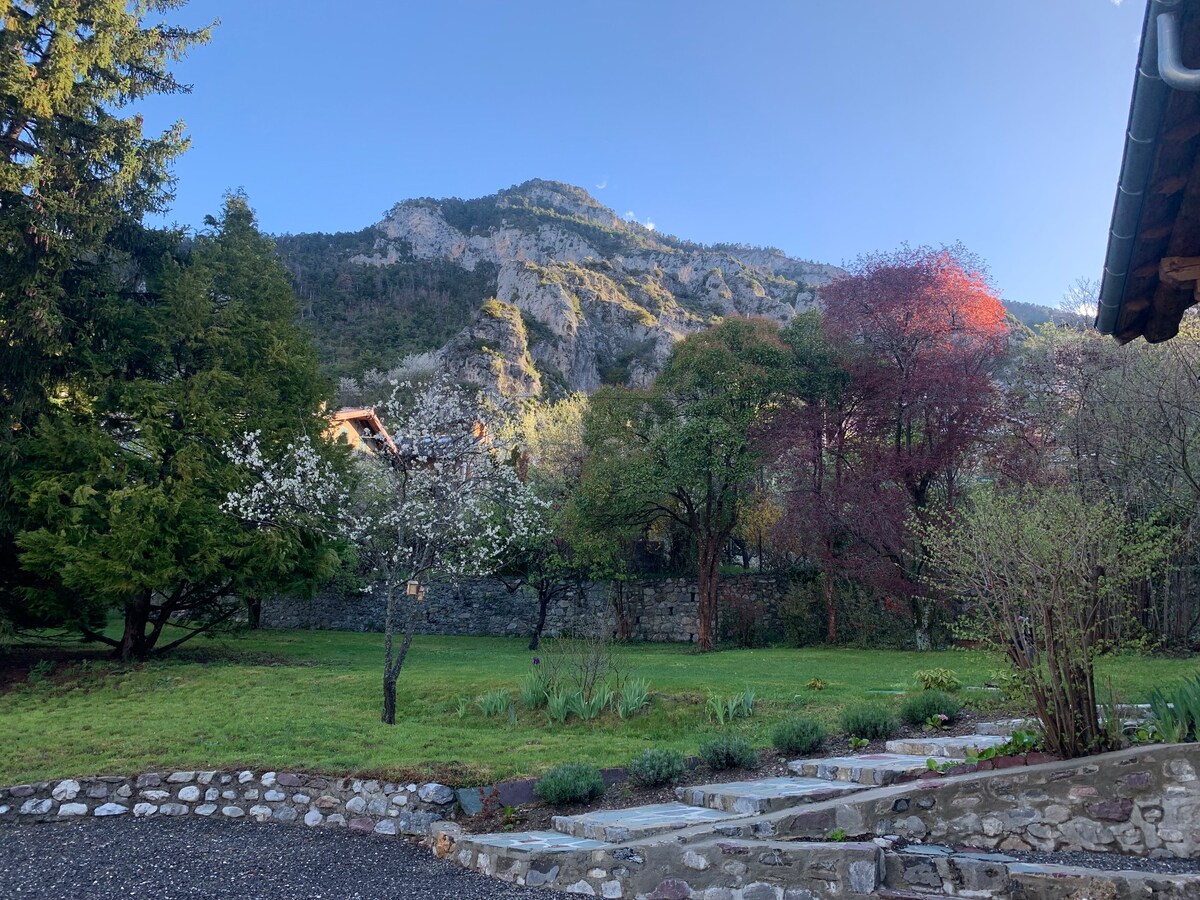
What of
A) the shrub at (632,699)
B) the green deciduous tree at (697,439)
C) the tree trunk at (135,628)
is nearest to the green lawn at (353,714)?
the shrub at (632,699)

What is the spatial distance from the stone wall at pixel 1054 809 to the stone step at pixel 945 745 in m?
1.11

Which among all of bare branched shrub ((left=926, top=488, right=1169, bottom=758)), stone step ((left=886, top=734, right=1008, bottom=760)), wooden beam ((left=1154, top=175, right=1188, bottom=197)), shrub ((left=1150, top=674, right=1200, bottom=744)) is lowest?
stone step ((left=886, top=734, right=1008, bottom=760))

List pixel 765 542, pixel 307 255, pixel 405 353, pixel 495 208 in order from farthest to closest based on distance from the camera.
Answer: pixel 495 208, pixel 307 255, pixel 405 353, pixel 765 542

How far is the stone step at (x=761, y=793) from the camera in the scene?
5.38 m

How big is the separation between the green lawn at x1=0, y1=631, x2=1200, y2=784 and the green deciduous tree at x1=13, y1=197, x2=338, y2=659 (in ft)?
4.79

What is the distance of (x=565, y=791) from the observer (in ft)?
21.0

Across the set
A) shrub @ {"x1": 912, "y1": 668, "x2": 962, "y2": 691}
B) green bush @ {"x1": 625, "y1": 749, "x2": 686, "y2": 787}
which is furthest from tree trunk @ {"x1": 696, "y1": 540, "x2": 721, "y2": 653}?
green bush @ {"x1": 625, "y1": 749, "x2": 686, "y2": 787}

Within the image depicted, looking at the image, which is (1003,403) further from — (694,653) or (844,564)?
(694,653)

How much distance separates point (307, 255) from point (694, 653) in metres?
68.6

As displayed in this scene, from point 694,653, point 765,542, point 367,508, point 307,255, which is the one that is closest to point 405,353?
point 307,255

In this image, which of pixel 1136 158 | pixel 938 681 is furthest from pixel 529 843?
pixel 938 681

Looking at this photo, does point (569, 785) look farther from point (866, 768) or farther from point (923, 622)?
point (923, 622)

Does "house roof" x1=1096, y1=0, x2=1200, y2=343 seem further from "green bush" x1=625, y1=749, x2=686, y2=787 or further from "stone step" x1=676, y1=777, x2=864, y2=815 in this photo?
"green bush" x1=625, y1=749, x2=686, y2=787

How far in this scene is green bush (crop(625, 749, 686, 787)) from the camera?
6660 mm
